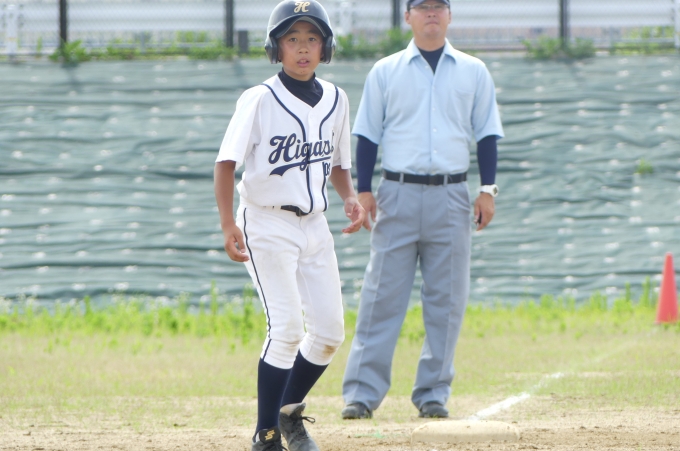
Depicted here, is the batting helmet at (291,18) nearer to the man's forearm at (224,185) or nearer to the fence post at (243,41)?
the man's forearm at (224,185)

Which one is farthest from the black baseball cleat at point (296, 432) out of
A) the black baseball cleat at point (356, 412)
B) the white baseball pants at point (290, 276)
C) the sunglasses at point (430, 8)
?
the sunglasses at point (430, 8)

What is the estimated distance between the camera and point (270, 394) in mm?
4355

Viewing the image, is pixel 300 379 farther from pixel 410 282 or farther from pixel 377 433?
pixel 410 282

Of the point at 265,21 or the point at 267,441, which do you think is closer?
the point at 267,441

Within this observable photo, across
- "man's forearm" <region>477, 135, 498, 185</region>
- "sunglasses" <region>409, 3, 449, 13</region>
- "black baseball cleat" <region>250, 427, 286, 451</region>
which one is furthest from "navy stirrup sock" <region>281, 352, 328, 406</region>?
"sunglasses" <region>409, 3, 449, 13</region>

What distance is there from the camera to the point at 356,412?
18.7ft

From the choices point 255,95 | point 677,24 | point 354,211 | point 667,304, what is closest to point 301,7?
point 255,95

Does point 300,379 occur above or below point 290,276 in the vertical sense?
below

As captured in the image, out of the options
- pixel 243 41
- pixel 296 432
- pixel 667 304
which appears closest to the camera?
pixel 296 432

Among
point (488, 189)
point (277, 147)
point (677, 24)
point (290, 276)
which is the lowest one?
point (290, 276)

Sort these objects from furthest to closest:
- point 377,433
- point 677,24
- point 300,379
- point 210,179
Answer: point 677,24 < point 210,179 < point 377,433 < point 300,379

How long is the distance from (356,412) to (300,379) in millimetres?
1039

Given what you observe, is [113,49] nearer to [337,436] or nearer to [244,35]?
[244,35]

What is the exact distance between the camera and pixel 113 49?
1775 centimetres
